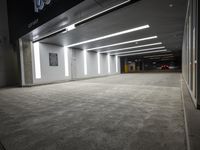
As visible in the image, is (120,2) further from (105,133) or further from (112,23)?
(105,133)

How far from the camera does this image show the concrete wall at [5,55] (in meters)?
9.59

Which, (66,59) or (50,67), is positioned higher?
(66,59)

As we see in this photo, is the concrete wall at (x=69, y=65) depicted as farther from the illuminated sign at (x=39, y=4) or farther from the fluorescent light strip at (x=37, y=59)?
the illuminated sign at (x=39, y=4)

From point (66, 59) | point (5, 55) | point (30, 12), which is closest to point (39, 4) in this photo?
point (30, 12)

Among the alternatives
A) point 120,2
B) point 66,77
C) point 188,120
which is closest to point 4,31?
point 66,77

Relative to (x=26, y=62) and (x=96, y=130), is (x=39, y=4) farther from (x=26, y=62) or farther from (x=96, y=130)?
(x=96, y=130)

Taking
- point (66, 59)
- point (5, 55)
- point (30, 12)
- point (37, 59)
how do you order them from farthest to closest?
point (66, 59) < point (37, 59) < point (5, 55) < point (30, 12)

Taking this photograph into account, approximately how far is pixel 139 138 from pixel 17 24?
32.2 ft

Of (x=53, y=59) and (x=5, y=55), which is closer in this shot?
(x=5, y=55)

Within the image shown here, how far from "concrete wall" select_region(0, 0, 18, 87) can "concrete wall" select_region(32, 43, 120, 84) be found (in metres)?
2.03

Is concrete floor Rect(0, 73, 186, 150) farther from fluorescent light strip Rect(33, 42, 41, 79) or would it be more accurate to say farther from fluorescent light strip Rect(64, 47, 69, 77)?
fluorescent light strip Rect(64, 47, 69, 77)

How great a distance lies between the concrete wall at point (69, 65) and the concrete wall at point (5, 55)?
2.03 m

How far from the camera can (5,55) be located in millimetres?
9773

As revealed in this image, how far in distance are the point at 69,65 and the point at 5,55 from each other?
5.46 metres
